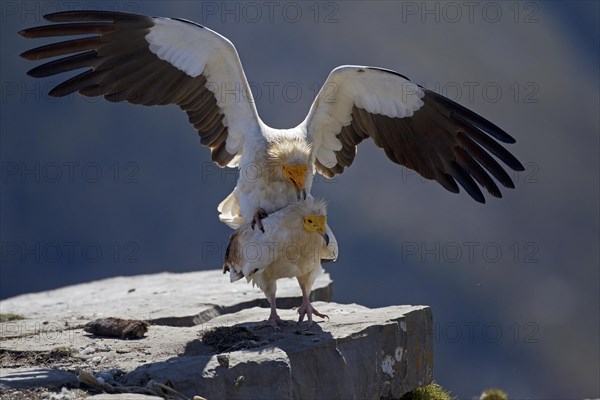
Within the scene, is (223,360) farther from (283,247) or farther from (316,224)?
(316,224)

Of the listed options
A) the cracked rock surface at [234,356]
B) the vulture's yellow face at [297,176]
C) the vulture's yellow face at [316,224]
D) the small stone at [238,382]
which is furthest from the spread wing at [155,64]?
the small stone at [238,382]

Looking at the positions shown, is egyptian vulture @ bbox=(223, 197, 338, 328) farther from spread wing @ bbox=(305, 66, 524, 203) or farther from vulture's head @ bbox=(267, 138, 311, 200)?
spread wing @ bbox=(305, 66, 524, 203)

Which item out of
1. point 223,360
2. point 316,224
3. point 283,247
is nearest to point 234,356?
point 223,360

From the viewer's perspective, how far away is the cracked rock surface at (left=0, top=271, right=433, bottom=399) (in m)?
4.34

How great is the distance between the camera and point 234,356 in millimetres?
4555

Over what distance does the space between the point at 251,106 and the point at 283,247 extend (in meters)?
1.28

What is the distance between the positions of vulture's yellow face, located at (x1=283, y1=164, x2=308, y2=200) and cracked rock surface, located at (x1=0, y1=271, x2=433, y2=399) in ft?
2.83

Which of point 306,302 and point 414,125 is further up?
point 414,125

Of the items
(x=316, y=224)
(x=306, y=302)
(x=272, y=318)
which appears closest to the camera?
(x=316, y=224)

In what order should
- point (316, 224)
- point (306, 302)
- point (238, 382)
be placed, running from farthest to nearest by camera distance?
point (306, 302) < point (316, 224) < point (238, 382)

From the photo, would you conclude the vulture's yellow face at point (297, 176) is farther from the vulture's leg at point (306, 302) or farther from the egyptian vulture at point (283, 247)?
the vulture's leg at point (306, 302)

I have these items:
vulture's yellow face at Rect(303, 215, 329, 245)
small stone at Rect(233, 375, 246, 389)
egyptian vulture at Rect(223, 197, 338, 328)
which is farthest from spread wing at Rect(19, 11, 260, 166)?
small stone at Rect(233, 375, 246, 389)

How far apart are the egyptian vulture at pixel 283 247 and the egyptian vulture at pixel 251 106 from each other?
0.75 ft

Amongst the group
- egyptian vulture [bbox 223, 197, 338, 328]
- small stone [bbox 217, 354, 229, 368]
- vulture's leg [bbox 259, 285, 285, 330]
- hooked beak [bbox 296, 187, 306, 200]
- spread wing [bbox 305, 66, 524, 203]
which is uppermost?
spread wing [bbox 305, 66, 524, 203]
